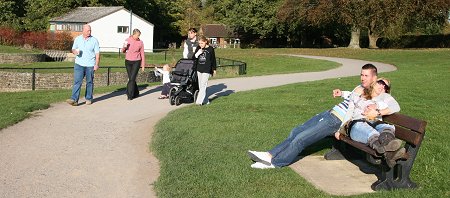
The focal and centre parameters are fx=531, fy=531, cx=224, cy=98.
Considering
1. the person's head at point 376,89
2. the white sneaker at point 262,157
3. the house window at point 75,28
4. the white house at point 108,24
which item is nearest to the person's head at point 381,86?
the person's head at point 376,89

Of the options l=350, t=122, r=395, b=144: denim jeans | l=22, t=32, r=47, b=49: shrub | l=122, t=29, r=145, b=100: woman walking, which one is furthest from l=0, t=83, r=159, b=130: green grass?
l=22, t=32, r=47, b=49: shrub

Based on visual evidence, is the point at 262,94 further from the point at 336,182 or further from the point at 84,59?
the point at 336,182

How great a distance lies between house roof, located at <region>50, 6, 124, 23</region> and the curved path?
5248cm

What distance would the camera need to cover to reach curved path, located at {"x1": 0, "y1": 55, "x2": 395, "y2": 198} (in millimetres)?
6230

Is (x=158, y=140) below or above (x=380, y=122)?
below

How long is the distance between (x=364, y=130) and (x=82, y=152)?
4.21m

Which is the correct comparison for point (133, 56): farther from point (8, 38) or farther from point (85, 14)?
point (85, 14)

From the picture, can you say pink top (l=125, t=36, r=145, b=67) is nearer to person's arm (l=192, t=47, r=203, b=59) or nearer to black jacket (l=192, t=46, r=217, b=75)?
person's arm (l=192, t=47, r=203, b=59)

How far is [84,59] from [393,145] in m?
→ 8.70

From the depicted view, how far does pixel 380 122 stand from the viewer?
21.3 feet

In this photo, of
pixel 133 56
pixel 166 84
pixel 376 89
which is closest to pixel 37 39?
pixel 166 84

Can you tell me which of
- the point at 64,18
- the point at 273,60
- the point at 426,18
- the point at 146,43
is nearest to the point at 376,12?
the point at 426,18

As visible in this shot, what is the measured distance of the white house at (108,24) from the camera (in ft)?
207

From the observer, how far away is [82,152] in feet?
26.3
